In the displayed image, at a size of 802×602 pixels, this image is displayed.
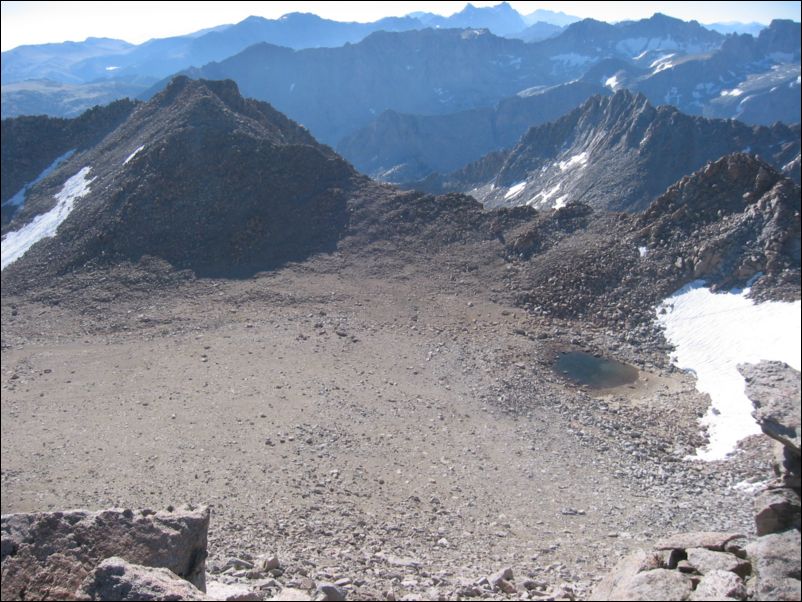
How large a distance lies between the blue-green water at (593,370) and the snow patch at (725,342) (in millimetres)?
2618

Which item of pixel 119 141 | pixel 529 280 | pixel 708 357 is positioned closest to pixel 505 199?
pixel 119 141

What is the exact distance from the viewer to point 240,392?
27.9m

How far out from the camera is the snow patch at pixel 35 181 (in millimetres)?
59322

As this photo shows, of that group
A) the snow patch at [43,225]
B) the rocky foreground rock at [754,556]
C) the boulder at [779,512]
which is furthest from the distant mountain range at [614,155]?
the boulder at [779,512]

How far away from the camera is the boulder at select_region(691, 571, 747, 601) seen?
9.28 metres

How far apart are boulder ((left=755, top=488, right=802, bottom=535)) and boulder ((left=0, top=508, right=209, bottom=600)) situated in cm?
912

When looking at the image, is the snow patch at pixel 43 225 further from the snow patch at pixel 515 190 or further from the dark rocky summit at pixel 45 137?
the snow patch at pixel 515 190

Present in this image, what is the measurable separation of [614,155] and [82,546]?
407 feet

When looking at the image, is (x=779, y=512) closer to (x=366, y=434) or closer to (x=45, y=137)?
(x=366, y=434)

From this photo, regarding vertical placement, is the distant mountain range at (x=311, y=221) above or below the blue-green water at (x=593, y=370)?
above

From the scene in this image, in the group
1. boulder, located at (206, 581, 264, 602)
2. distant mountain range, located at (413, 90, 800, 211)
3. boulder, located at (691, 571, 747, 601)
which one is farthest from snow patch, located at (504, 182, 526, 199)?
boulder, located at (691, 571, 747, 601)

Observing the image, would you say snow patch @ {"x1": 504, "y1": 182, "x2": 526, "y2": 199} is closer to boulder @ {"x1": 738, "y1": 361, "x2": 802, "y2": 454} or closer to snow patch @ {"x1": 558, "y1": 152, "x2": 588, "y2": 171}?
snow patch @ {"x1": 558, "y1": 152, "x2": 588, "y2": 171}

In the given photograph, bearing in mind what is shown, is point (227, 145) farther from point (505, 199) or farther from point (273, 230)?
point (505, 199)

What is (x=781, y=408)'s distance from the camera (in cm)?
1055
